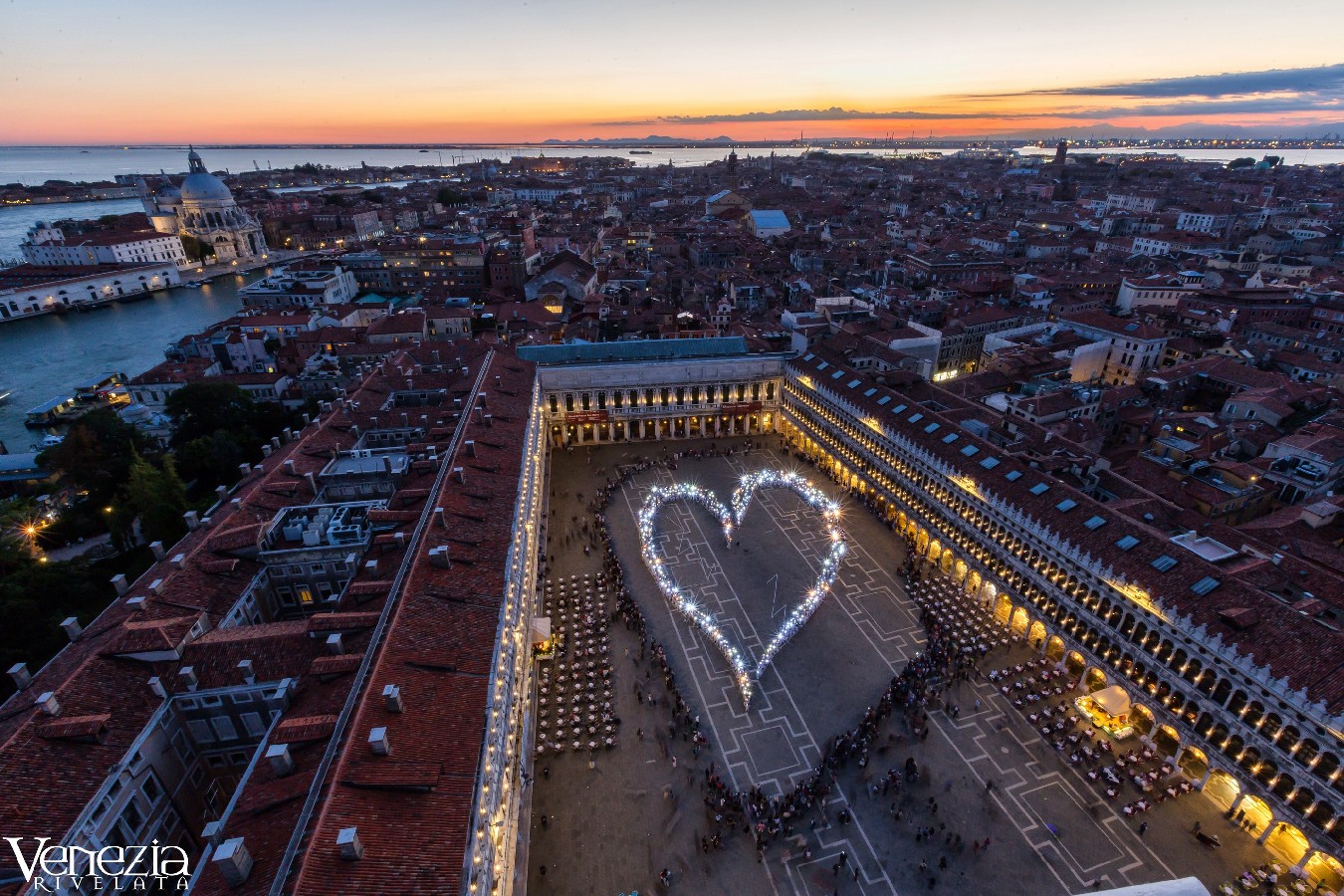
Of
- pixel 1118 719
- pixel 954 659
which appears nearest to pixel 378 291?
pixel 954 659

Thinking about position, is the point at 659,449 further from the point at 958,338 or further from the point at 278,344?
the point at 278,344

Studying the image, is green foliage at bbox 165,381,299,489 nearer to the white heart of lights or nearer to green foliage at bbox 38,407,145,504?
green foliage at bbox 38,407,145,504

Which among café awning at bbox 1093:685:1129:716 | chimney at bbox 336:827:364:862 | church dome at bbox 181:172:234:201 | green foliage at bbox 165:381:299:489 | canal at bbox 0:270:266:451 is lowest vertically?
canal at bbox 0:270:266:451

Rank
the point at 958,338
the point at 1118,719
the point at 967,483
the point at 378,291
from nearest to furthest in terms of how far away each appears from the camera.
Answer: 1. the point at 1118,719
2. the point at 967,483
3. the point at 958,338
4. the point at 378,291

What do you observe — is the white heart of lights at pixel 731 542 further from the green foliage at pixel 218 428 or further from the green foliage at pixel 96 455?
the green foliage at pixel 96 455

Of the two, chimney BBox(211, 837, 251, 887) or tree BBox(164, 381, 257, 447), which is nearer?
chimney BBox(211, 837, 251, 887)

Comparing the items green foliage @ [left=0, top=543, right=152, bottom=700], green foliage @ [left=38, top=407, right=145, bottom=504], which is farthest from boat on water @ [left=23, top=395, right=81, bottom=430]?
green foliage @ [left=0, top=543, right=152, bottom=700]

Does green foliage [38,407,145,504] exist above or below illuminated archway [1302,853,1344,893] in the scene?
above
